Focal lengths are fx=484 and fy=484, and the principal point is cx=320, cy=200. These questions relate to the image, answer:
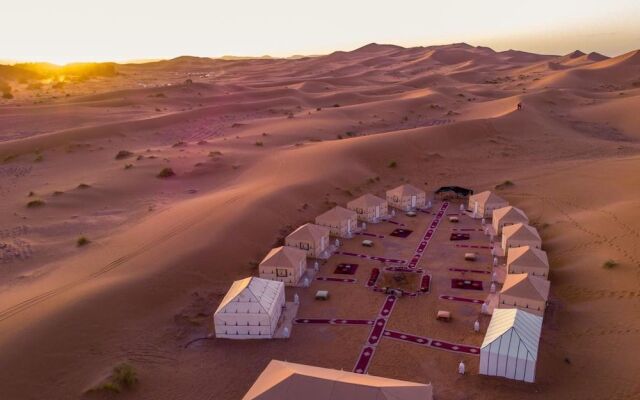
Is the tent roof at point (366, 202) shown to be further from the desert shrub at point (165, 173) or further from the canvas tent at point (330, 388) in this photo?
the canvas tent at point (330, 388)

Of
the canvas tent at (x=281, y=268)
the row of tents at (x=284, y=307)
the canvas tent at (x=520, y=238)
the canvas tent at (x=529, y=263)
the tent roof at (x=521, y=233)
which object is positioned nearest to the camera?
the row of tents at (x=284, y=307)

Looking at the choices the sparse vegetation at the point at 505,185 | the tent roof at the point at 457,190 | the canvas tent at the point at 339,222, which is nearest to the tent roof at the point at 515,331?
the canvas tent at the point at 339,222

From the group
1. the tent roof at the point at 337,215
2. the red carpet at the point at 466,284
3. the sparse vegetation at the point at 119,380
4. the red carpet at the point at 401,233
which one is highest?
the tent roof at the point at 337,215

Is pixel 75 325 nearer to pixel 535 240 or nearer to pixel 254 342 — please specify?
pixel 254 342

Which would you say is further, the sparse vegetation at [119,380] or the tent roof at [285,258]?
the tent roof at [285,258]

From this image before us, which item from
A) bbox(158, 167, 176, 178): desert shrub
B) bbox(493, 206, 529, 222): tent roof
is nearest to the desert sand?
bbox(158, 167, 176, 178): desert shrub

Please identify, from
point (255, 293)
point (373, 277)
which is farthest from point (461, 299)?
point (255, 293)
